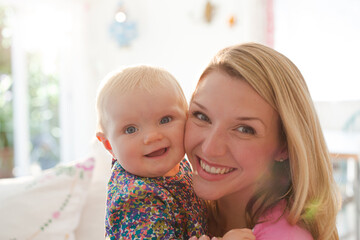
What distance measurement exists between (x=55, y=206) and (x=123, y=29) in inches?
143

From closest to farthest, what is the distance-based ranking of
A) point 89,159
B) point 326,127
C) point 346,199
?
point 89,159, point 346,199, point 326,127

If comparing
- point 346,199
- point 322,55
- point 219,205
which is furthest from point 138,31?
point 219,205

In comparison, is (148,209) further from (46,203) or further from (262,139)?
(46,203)

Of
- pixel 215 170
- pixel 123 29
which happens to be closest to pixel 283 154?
pixel 215 170

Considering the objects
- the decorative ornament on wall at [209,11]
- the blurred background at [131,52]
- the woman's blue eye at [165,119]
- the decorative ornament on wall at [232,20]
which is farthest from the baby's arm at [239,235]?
the decorative ornament on wall at [209,11]

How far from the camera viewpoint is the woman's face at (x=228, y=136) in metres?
1.09

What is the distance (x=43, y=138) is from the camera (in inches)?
196

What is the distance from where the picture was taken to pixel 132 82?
1138 millimetres

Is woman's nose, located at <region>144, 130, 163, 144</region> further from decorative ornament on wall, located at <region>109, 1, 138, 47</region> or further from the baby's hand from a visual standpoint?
decorative ornament on wall, located at <region>109, 1, 138, 47</region>

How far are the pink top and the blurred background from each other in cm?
260

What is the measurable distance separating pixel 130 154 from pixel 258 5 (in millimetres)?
3266

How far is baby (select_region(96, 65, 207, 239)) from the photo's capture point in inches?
41.3

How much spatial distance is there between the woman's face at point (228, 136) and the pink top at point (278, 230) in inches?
4.9

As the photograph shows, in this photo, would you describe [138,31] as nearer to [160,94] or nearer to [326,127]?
[326,127]
